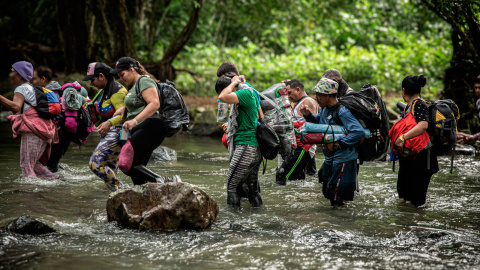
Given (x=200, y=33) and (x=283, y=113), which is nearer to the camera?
(x=283, y=113)

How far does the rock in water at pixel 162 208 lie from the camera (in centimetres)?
520

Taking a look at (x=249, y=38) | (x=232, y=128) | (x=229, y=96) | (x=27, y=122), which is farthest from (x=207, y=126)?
(x=249, y=38)

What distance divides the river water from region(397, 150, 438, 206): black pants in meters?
0.20

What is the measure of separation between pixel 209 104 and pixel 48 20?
28.1ft

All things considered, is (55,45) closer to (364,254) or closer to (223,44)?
(223,44)

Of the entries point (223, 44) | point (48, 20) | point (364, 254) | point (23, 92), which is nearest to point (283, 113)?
point (364, 254)

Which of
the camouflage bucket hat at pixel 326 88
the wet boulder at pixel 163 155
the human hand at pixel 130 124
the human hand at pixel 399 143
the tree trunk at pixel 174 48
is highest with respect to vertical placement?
the tree trunk at pixel 174 48

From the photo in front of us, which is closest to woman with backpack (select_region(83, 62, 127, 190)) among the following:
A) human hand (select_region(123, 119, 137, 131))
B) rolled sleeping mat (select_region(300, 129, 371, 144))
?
human hand (select_region(123, 119, 137, 131))

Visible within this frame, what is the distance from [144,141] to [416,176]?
352 centimetres

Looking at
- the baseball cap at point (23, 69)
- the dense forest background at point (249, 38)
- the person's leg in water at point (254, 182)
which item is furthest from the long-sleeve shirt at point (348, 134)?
the dense forest background at point (249, 38)

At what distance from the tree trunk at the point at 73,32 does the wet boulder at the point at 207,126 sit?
570cm

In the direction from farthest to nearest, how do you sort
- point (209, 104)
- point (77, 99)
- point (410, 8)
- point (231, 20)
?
point (231, 20) → point (410, 8) → point (209, 104) → point (77, 99)

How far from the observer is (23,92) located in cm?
714

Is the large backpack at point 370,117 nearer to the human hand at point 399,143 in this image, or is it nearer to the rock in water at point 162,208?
the human hand at point 399,143
